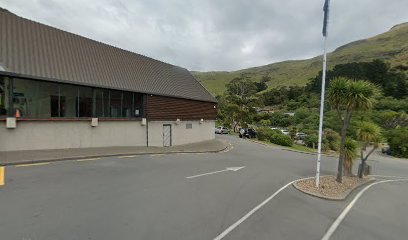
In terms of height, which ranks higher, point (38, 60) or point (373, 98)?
point (38, 60)

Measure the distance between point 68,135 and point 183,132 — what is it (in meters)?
12.4

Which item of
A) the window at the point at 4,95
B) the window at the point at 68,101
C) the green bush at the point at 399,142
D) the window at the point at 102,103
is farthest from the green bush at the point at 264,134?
the window at the point at 4,95

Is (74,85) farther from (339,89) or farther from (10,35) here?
(339,89)

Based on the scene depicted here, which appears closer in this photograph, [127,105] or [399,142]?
[127,105]

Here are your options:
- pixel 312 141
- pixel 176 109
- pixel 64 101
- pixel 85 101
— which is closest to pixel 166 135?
pixel 176 109

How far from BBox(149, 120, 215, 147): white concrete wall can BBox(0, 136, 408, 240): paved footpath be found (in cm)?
1109

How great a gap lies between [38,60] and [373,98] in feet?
60.9

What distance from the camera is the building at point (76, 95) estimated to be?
15070mm

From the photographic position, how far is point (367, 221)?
26.3ft

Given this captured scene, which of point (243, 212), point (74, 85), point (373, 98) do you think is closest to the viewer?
point (243, 212)

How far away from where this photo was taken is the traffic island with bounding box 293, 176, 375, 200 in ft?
34.4

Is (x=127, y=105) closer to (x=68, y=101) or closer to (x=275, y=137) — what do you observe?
(x=68, y=101)

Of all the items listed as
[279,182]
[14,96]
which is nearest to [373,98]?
[279,182]

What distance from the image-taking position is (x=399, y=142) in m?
38.8
